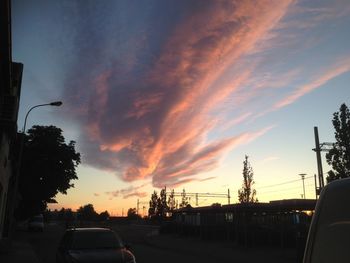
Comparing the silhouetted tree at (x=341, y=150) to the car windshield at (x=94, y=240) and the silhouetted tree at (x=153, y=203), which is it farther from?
the silhouetted tree at (x=153, y=203)

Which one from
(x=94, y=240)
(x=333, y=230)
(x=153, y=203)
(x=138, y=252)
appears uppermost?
(x=153, y=203)

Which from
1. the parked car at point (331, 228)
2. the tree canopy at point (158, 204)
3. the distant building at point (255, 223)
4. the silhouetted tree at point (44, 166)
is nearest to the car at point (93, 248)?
the parked car at point (331, 228)

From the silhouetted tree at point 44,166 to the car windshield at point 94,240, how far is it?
3981 centimetres

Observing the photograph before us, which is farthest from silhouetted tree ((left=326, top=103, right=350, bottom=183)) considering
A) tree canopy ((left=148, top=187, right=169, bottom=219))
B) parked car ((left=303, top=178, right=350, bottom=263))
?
tree canopy ((left=148, top=187, right=169, bottom=219))

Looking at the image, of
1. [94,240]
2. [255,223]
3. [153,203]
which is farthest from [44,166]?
[153,203]

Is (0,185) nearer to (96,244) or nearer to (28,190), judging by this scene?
(96,244)

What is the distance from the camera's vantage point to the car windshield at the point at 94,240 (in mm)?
12445

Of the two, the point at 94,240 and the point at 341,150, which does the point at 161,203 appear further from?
the point at 94,240

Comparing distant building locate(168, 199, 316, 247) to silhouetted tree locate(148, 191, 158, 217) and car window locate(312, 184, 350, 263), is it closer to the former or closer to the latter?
car window locate(312, 184, 350, 263)

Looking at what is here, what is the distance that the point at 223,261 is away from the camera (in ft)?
79.9

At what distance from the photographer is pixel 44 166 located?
2019 inches

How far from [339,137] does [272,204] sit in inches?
305

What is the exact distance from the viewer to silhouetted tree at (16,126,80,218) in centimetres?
5088

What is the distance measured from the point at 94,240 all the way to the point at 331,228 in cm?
1056
